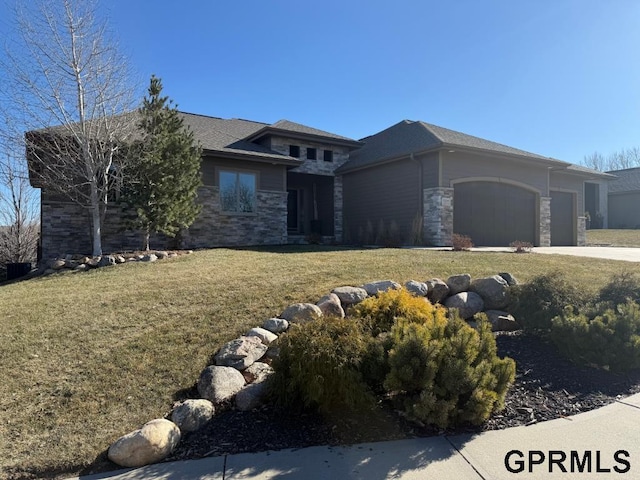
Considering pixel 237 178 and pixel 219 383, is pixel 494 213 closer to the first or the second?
pixel 237 178

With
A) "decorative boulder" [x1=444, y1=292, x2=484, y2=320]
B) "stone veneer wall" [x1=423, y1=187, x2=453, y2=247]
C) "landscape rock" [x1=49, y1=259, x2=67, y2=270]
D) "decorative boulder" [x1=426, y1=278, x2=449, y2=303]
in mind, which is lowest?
"decorative boulder" [x1=444, y1=292, x2=484, y2=320]

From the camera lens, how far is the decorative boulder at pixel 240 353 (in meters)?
4.45

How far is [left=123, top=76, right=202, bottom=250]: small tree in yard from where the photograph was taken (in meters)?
11.0

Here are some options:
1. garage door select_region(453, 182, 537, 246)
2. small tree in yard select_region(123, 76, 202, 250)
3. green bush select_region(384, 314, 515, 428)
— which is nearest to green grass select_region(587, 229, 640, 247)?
garage door select_region(453, 182, 537, 246)

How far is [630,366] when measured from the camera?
15.1 feet

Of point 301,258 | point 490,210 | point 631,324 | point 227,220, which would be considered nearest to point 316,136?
point 227,220

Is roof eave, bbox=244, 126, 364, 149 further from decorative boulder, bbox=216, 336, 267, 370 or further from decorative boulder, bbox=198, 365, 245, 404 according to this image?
decorative boulder, bbox=198, 365, 245, 404

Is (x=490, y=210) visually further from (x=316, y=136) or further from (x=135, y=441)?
(x=135, y=441)

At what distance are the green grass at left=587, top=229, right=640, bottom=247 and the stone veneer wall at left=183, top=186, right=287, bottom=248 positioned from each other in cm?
1591

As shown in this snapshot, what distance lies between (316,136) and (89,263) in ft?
35.9

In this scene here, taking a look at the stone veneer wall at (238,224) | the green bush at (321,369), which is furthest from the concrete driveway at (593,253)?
the green bush at (321,369)

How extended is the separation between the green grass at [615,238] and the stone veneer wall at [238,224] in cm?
1591

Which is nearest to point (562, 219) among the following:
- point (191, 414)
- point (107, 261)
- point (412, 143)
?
point (412, 143)

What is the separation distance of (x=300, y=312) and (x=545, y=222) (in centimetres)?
1646
